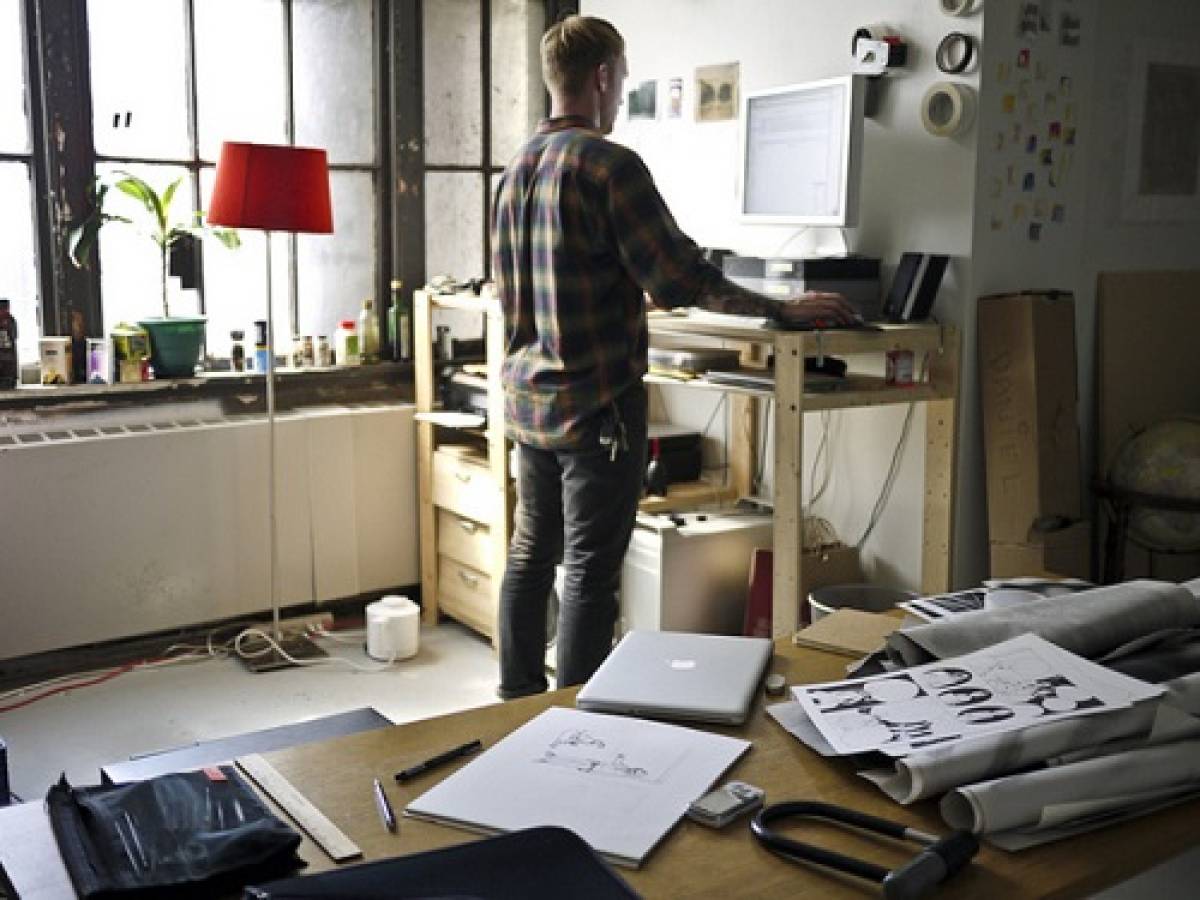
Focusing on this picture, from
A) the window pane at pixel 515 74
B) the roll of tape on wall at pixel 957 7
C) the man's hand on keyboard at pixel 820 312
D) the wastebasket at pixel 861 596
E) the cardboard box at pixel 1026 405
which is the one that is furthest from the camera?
the window pane at pixel 515 74

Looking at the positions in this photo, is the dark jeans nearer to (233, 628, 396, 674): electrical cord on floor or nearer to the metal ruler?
(233, 628, 396, 674): electrical cord on floor

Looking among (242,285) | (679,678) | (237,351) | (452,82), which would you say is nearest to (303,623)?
(237,351)

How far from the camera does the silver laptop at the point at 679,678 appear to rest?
1.43m

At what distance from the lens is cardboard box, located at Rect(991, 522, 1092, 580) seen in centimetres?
337

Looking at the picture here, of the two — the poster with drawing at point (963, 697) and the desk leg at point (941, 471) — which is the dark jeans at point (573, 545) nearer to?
the desk leg at point (941, 471)

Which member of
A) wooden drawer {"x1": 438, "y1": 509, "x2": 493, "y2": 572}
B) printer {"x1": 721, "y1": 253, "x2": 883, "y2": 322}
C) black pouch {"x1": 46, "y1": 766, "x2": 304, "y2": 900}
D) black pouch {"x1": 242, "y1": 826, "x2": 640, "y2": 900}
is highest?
printer {"x1": 721, "y1": 253, "x2": 883, "y2": 322}

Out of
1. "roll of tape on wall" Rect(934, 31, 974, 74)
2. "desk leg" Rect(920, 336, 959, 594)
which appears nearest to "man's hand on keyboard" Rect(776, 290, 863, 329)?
"desk leg" Rect(920, 336, 959, 594)

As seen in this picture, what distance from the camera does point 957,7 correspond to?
3240 mm

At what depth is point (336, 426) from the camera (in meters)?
4.14

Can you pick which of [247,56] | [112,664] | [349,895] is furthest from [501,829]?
[247,56]

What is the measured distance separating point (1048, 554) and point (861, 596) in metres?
0.48

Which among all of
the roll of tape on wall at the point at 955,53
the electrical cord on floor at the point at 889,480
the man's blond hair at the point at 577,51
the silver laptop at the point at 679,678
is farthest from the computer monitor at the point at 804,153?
the silver laptop at the point at 679,678

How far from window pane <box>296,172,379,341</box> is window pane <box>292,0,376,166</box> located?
10 cm

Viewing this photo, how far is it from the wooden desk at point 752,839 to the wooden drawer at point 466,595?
2617mm
